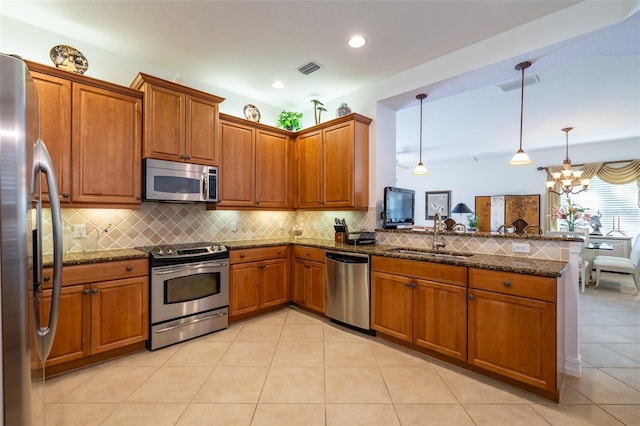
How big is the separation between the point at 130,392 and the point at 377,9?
3.47 m

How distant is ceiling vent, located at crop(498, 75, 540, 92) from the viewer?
3.47 meters

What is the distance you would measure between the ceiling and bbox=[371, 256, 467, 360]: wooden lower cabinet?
80.8 inches

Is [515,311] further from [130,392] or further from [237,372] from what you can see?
[130,392]

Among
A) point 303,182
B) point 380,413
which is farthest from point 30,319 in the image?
point 303,182

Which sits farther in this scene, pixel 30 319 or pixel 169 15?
pixel 169 15

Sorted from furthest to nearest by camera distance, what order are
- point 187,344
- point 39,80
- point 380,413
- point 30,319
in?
1. point 187,344
2. point 39,80
3. point 380,413
4. point 30,319

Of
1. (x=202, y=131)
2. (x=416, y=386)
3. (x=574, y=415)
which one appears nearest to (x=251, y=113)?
(x=202, y=131)

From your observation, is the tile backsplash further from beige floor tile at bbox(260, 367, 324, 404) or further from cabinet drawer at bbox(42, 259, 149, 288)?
beige floor tile at bbox(260, 367, 324, 404)

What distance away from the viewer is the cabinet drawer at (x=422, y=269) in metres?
2.33

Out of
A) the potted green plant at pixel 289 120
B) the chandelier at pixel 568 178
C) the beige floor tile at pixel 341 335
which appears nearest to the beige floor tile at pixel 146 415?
the beige floor tile at pixel 341 335

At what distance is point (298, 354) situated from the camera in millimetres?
2588

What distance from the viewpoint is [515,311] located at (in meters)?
2.04

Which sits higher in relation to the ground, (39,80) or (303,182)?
(39,80)

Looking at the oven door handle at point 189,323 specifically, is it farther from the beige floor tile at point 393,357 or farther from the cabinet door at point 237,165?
the beige floor tile at point 393,357
